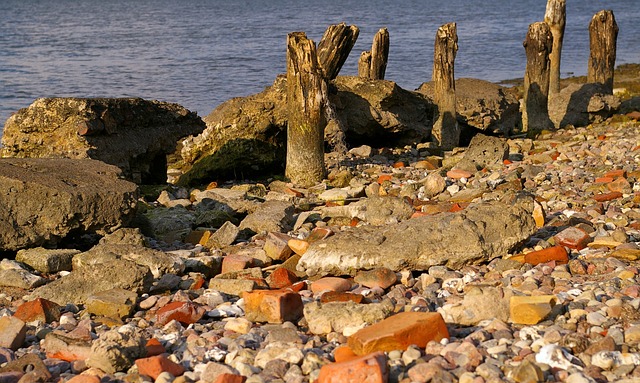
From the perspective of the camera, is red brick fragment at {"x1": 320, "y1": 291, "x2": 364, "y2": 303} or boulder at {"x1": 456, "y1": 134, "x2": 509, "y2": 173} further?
boulder at {"x1": 456, "y1": 134, "x2": 509, "y2": 173}

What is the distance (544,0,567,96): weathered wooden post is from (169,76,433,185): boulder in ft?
21.4

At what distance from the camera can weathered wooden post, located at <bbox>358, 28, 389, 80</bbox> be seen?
1725 centimetres

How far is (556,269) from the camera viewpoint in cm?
672

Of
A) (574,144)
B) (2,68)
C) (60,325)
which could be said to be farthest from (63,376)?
(2,68)

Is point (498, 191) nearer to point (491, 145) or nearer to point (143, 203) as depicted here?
point (491, 145)

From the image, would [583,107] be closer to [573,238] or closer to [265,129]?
[265,129]

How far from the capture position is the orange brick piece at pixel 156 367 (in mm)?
5016

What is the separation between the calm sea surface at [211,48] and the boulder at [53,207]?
48.8 ft

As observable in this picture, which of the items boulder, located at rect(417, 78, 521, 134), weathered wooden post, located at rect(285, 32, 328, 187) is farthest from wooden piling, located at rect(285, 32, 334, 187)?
boulder, located at rect(417, 78, 521, 134)

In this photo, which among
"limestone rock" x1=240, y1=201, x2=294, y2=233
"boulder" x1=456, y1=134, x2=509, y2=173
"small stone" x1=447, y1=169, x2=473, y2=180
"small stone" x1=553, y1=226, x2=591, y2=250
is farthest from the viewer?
"boulder" x1=456, y1=134, x2=509, y2=173

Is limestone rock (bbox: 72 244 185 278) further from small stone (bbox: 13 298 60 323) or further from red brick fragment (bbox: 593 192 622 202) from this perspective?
red brick fragment (bbox: 593 192 622 202)

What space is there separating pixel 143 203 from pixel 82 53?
29336mm

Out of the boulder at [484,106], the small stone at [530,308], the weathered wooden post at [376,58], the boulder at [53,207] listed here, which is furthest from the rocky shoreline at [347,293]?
the weathered wooden post at [376,58]

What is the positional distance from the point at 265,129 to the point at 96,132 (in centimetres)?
302
